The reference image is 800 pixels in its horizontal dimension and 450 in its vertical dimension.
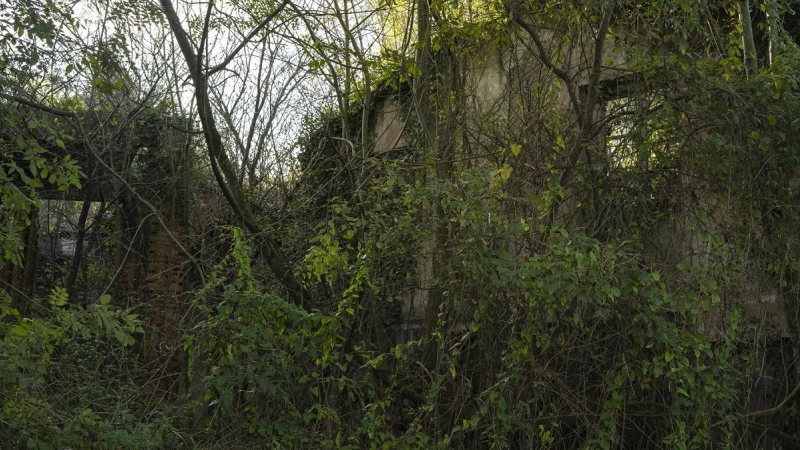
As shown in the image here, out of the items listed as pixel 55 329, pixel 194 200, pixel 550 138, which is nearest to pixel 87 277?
pixel 194 200

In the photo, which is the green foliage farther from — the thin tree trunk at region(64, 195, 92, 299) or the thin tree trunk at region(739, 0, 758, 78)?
the thin tree trunk at region(64, 195, 92, 299)

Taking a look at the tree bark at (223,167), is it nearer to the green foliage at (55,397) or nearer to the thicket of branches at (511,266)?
the thicket of branches at (511,266)

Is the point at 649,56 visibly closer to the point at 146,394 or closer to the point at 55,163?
the point at 55,163

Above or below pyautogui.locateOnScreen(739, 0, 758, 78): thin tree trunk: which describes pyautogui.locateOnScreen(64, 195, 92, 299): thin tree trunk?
below

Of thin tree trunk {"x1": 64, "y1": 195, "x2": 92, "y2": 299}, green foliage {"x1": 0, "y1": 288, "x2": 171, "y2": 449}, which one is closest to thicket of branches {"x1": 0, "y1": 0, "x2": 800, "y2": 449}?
green foliage {"x1": 0, "y1": 288, "x2": 171, "y2": 449}

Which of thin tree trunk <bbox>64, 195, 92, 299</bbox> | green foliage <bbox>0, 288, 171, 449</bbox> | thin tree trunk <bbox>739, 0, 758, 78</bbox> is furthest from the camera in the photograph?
thin tree trunk <bbox>64, 195, 92, 299</bbox>

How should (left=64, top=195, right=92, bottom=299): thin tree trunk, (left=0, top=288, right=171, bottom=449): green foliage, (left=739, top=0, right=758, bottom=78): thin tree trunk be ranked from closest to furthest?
1. (left=0, top=288, right=171, bottom=449): green foliage
2. (left=739, top=0, right=758, bottom=78): thin tree trunk
3. (left=64, top=195, right=92, bottom=299): thin tree trunk

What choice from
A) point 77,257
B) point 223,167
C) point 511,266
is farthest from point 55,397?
point 77,257

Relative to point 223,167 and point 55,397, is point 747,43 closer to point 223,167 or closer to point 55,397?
point 223,167

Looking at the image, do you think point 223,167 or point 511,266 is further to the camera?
point 223,167

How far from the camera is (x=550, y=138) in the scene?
7.78 m

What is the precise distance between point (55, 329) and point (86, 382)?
1644 millimetres

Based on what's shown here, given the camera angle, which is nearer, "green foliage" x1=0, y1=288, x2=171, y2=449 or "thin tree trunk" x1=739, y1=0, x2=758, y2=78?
"green foliage" x1=0, y1=288, x2=171, y2=449

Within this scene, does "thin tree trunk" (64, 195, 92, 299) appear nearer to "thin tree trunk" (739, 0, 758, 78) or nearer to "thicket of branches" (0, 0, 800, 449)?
"thicket of branches" (0, 0, 800, 449)
